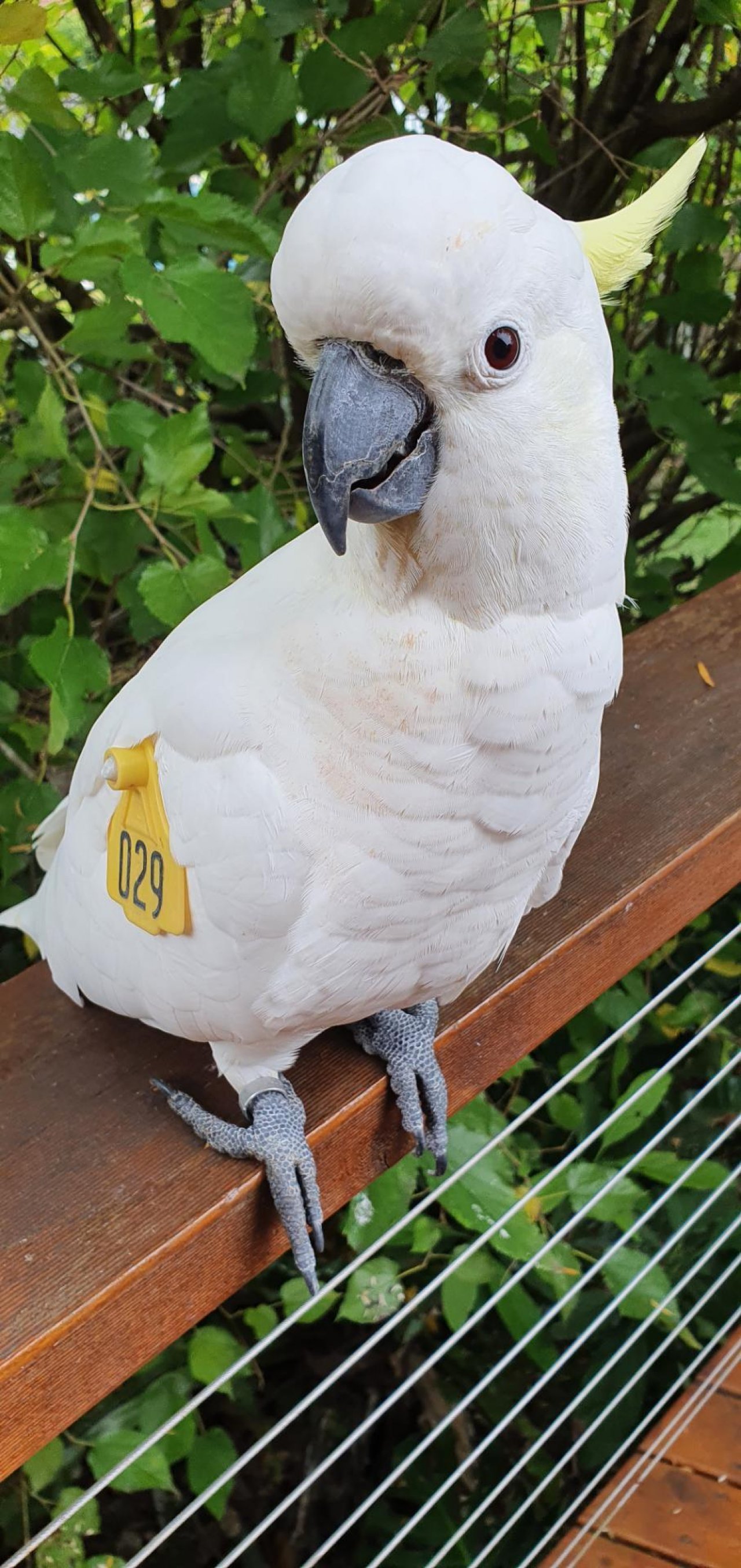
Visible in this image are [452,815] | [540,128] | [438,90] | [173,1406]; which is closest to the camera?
[452,815]

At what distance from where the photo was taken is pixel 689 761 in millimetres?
1149

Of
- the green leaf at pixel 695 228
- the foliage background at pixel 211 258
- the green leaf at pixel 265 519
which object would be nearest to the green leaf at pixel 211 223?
the foliage background at pixel 211 258

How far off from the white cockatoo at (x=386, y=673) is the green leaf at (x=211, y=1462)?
413 millimetres

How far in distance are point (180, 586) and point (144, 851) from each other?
0.27 m

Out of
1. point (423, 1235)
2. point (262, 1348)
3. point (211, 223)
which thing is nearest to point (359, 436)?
point (211, 223)

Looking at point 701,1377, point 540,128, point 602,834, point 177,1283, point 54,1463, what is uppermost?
point 540,128

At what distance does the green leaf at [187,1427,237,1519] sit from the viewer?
108cm

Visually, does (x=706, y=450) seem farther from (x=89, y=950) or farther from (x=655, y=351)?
(x=89, y=950)

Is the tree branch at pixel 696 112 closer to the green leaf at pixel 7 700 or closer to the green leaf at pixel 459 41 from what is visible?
the green leaf at pixel 459 41

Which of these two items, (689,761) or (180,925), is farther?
(689,761)

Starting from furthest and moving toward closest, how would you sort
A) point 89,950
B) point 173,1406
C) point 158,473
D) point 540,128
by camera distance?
point 540,128 → point 173,1406 → point 158,473 → point 89,950

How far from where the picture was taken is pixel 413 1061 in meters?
0.86

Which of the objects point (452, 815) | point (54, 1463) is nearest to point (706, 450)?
point (452, 815)

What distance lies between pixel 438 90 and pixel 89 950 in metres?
0.95
